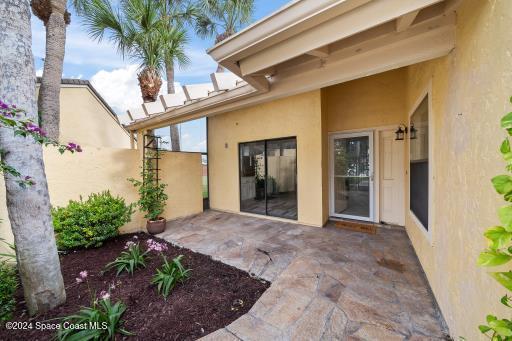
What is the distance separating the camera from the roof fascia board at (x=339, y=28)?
4.94ft

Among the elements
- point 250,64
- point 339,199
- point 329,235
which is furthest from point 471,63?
point 339,199

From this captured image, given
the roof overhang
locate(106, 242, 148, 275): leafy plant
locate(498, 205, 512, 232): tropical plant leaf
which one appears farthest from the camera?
locate(106, 242, 148, 275): leafy plant

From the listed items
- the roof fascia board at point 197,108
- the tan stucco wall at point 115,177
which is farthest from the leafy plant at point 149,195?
the roof fascia board at point 197,108

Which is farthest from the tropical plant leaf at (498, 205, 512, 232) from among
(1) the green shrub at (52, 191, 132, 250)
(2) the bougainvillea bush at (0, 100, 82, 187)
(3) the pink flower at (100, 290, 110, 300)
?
(1) the green shrub at (52, 191, 132, 250)

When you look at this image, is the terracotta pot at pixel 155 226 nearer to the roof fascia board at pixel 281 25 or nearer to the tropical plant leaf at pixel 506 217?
the roof fascia board at pixel 281 25

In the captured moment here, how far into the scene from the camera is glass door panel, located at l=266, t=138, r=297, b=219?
17.1 feet

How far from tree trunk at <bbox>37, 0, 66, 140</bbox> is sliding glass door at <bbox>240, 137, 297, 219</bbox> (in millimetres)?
4328

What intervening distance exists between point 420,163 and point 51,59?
7136mm

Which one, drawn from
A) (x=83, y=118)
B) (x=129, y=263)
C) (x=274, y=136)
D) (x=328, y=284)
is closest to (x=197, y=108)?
(x=274, y=136)

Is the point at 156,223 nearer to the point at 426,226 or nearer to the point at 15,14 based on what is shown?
the point at 15,14

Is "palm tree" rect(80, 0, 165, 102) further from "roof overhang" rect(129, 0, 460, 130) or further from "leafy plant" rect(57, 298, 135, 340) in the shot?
"leafy plant" rect(57, 298, 135, 340)

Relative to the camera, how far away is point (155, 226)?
4.90 metres

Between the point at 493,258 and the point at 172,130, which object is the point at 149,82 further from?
the point at 493,258

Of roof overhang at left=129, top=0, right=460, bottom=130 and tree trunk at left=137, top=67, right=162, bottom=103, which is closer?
roof overhang at left=129, top=0, right=460, bottom=130
